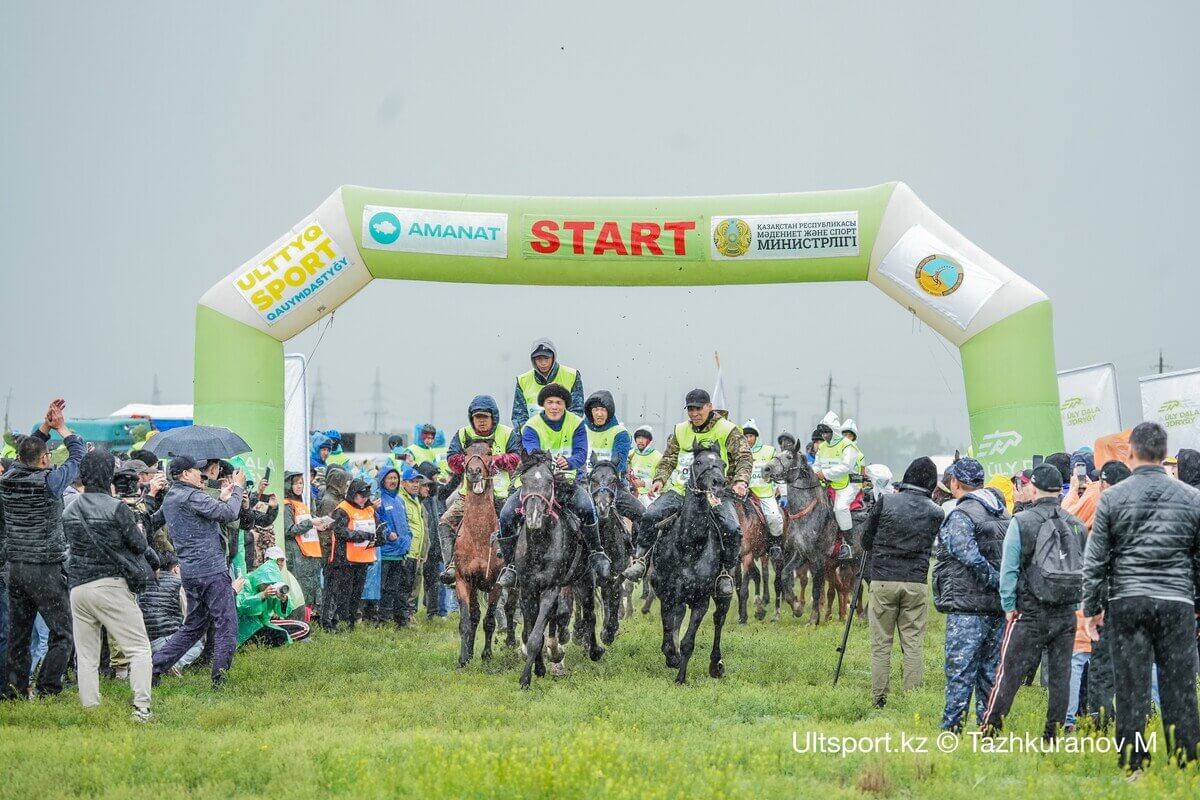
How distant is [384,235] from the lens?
1539 cm

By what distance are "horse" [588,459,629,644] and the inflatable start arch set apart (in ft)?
14.3

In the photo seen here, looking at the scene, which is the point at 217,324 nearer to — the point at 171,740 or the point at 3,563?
the point at 3,563

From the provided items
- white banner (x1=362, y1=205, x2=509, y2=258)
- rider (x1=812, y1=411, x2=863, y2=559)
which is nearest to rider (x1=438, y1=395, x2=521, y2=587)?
white banner (x1=362, y1=205, x2=509, y2=258)

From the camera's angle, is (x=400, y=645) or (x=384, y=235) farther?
(x=384, y=235)

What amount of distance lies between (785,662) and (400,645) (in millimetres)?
4419

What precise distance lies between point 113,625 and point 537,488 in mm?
3578

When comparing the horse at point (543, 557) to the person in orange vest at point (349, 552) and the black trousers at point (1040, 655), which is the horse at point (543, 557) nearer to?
the person in orange vest at point (349, 552)

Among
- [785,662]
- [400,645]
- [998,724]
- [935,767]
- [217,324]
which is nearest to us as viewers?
[935,767]

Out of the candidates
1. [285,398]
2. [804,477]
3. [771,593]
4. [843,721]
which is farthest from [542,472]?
[771,593]

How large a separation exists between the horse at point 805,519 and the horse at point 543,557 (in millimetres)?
5018

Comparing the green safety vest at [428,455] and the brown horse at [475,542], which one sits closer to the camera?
the brown horse at [475,542]

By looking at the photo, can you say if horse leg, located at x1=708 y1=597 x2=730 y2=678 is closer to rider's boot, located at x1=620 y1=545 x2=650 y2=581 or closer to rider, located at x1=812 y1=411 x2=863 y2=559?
rider's boot, located at x1=620 y1=545 x2=650 y2=581

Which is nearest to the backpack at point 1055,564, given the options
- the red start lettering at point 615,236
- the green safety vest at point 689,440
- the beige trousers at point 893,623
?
the beige trousers at point 893,623

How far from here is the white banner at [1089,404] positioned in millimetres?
19531
